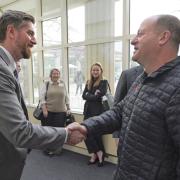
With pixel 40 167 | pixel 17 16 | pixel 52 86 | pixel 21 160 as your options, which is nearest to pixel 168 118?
pixel 21 160

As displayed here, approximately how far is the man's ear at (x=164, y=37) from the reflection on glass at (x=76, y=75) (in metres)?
3.39

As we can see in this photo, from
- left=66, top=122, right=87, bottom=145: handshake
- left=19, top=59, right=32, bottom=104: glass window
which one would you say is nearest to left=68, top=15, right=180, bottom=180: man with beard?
left=66, top=122, right=87, bottom=145: handshake

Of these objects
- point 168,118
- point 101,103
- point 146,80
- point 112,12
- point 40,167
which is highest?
point 112,12

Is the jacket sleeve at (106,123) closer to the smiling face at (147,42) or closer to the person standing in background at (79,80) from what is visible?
the smiling face at (147,42)

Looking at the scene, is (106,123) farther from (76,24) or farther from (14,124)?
(76,24)

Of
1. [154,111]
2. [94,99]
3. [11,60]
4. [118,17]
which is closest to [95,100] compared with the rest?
[94,99]

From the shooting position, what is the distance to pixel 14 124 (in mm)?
1363

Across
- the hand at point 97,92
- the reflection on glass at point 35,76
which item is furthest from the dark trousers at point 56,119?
the reflection on glass at point 35,76

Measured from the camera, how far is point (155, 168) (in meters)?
1.25

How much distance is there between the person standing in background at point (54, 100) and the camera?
15.0ft

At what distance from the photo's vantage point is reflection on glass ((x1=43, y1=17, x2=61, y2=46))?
527cm

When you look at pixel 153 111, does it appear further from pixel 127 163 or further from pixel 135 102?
pixel 127 163

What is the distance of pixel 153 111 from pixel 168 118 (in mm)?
88

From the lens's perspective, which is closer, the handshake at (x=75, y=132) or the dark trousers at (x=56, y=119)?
the handshake at (x=75, y=132)
